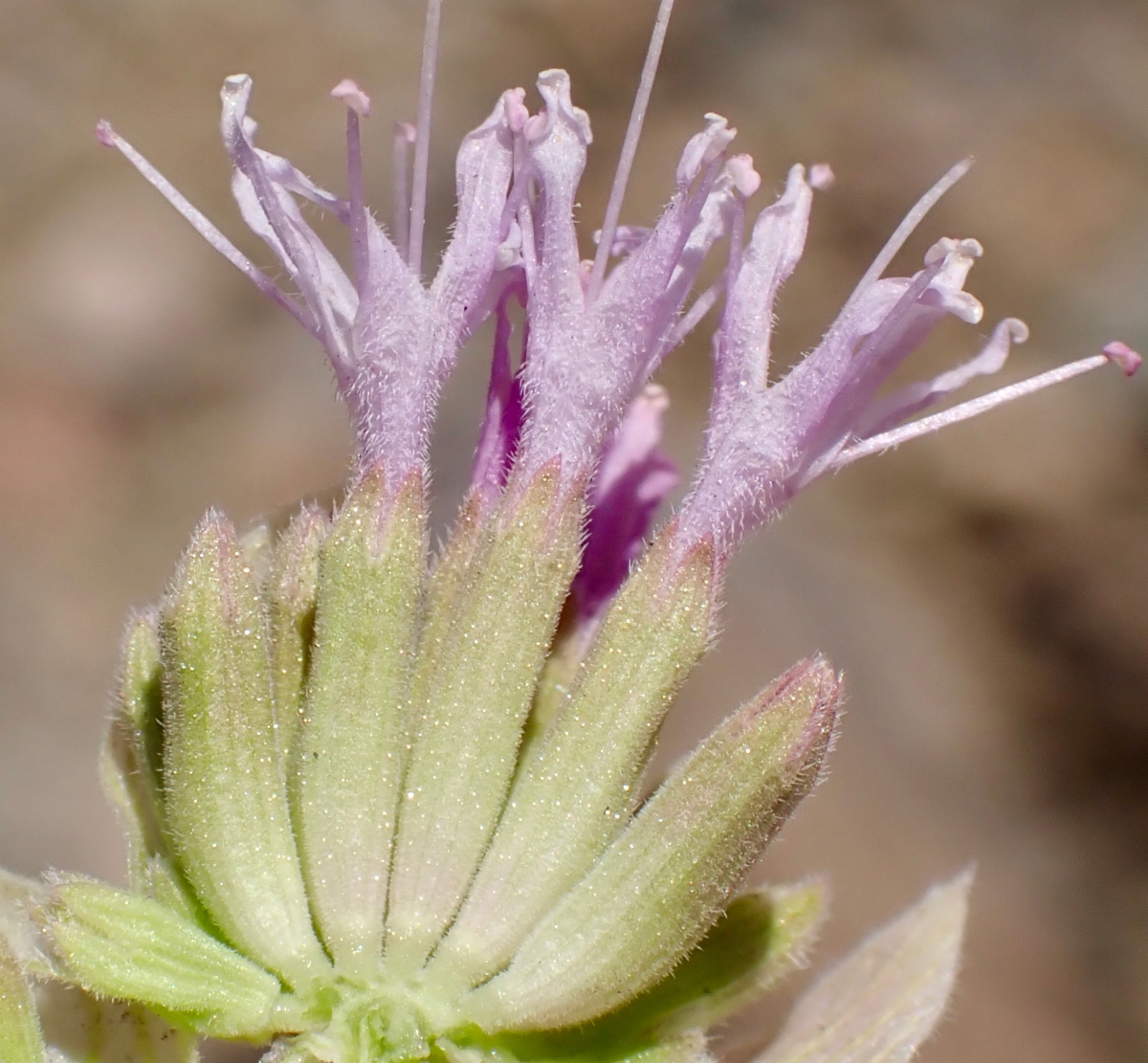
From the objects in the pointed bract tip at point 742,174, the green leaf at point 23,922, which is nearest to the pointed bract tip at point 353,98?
the pointed bract tip at point 742,174

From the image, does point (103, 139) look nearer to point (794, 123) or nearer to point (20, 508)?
point (20, 508)

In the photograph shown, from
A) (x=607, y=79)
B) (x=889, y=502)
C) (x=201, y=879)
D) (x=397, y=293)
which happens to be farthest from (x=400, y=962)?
(x=607, y=79)

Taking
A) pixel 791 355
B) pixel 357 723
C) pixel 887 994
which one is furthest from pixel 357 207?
pixel 791 355

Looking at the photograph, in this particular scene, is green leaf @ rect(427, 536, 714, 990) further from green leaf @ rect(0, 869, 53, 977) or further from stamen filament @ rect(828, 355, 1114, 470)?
green leaf @ rect(0, 869, 53, 977)

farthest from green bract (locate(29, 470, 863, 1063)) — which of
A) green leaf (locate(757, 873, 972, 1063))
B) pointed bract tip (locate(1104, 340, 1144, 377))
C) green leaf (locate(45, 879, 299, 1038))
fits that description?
pointed bract tip (locate(1104, 340, 1144, 377))

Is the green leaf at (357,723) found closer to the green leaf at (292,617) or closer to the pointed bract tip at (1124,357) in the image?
the green leaf at (292,617)
